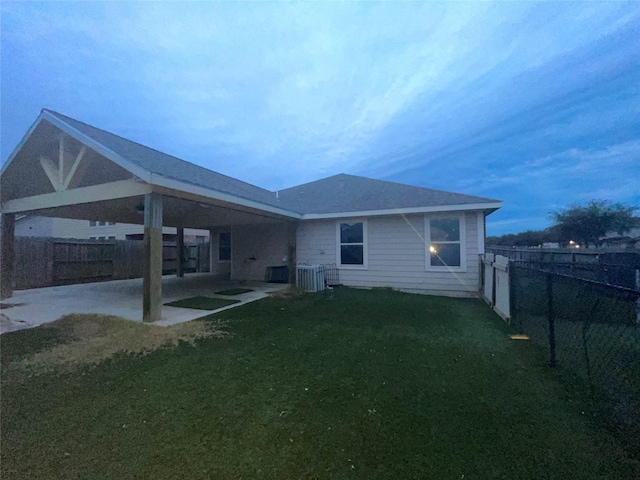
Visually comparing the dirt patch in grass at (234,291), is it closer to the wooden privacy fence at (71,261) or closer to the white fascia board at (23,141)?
the white fascia board at (23,141)

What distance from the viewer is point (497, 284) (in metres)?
6.13

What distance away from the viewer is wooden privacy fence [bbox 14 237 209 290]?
9.48m

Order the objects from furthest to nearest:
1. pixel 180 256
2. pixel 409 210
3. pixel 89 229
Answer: pixel 89 229 → pixel 180 256 → pixel 409 210

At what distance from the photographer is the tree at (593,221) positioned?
64.6 feet

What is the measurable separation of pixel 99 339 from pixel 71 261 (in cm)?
894

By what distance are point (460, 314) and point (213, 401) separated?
5.39 metres

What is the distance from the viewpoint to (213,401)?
2.61 metres

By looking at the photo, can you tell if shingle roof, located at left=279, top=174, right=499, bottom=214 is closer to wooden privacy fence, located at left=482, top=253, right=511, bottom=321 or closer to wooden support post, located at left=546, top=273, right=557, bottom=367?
wooden privacy fence, located at left=482, top=253, right=511, bottom=321

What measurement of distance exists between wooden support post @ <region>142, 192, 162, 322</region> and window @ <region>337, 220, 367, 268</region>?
6.03 m

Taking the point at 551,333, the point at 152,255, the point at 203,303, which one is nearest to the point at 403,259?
the point at 551,333

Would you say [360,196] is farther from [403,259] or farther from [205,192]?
[205,192]

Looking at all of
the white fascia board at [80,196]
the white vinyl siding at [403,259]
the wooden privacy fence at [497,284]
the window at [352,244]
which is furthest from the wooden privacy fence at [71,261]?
the wooden privacy fence at [497,284]

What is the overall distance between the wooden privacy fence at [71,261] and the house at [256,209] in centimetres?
181

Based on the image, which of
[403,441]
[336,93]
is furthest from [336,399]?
[336,93]
